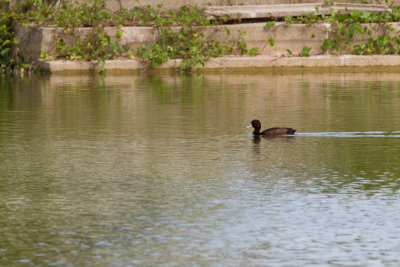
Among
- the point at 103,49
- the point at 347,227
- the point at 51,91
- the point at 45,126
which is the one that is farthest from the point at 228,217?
the point at 103,49

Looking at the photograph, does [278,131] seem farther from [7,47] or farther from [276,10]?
[7,47]

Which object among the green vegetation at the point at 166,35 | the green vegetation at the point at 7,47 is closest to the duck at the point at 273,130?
the green vegetation at the point at 166,35

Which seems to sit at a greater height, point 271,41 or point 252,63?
point 271,41

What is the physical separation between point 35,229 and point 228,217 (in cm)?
133

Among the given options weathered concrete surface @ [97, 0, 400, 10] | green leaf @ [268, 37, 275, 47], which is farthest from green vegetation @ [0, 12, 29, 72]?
green leaf @ [268, 37, 275, 47]

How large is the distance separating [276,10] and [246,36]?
3.46 ft

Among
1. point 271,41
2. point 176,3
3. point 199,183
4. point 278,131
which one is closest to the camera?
point 199,183

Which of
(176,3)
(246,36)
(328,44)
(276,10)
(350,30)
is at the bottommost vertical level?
(328,44)

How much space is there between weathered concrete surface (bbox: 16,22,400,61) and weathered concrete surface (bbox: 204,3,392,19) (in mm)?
373

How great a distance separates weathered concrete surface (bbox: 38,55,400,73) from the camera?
23.2 metres

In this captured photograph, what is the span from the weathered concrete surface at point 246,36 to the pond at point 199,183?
323 inches

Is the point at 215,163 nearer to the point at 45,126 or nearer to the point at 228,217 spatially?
the point at 228,217

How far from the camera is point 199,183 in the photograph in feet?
26.2

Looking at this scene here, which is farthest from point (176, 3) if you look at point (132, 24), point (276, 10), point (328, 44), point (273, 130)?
point (273, 130)
